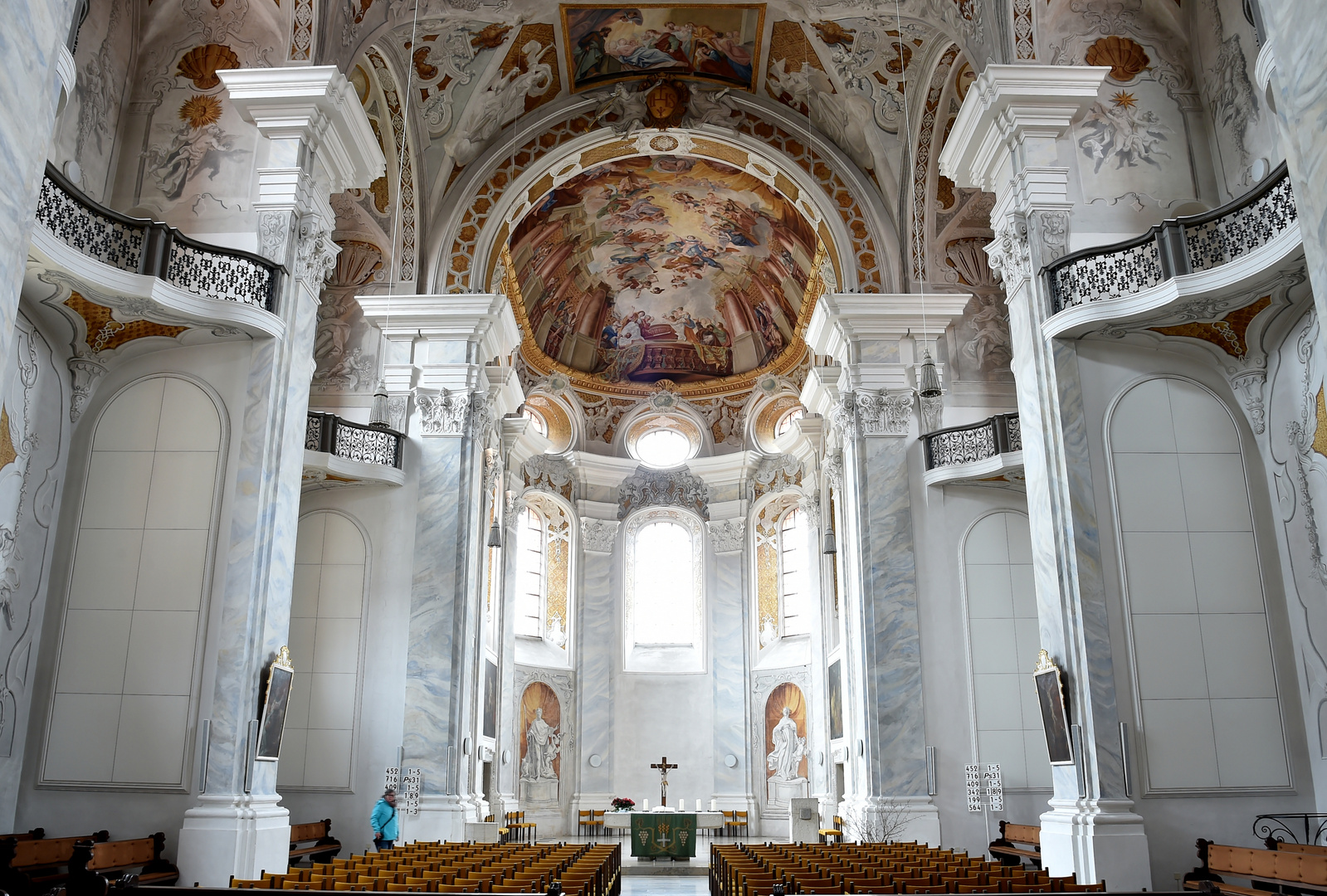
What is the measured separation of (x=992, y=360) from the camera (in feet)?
59.5

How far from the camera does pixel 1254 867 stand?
Answer: 876 centimetres

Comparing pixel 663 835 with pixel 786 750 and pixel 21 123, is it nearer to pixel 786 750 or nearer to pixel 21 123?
pixel 786 750

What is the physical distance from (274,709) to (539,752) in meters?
13.4

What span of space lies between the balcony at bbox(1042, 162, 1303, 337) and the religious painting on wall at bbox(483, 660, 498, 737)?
12658 millimetres

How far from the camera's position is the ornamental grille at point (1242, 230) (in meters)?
9.65

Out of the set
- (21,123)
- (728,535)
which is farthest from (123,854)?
(728,535)

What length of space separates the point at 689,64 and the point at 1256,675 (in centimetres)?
1352

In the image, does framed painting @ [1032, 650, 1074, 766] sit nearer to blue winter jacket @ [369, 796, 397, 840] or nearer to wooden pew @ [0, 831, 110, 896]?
blue winter jacket @ [369, 796, 397, 840]

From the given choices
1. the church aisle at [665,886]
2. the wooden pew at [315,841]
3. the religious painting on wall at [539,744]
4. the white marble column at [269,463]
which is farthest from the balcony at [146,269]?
the religious painting on wall at [539,744]

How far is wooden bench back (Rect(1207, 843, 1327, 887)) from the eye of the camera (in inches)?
311

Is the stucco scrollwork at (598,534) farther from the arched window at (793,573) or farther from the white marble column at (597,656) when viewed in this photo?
the arched window at (793,573)

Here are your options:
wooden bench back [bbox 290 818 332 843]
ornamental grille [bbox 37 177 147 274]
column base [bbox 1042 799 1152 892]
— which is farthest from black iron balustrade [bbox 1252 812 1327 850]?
ornamental grille [bbox 37 177 147 274]

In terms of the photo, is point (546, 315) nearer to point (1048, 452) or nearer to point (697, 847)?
point (697, 847)

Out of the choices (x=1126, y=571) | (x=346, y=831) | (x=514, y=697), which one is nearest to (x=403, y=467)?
(x=346, y=831)
